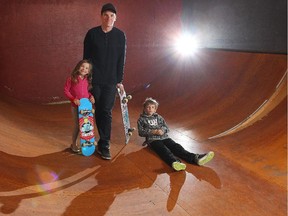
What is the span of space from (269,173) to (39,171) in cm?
252

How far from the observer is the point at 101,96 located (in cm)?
370

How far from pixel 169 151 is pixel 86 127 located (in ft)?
3.50

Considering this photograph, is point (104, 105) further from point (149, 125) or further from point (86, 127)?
point (149, 125)

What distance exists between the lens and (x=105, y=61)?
3580 mm

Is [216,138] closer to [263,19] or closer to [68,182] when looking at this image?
[68,182]

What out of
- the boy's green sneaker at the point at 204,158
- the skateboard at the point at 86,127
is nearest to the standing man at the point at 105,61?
the skateboard at the point at 86,127

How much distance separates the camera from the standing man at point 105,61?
3.53 metres

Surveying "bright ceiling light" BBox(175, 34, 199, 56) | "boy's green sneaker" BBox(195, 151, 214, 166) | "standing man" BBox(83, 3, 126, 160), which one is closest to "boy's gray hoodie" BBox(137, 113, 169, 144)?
"standing man" BBox(83, 3, 126, 160)

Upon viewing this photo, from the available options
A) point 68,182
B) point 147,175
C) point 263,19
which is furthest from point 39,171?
point 263,19

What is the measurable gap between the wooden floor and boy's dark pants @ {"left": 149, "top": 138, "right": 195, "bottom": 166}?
0.39 ft

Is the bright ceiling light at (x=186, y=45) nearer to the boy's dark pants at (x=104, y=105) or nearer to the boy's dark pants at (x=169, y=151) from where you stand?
the boy's dark pants at (x=169, y=151)

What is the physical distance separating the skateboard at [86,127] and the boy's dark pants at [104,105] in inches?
4.1

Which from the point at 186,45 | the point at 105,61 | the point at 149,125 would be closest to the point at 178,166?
the point at 149,125

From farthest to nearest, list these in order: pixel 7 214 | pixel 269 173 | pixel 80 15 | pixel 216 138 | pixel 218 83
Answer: pixel 80 15
pixel 218 83
pixel 216 138
pixel 269 173
pixel 7 214
